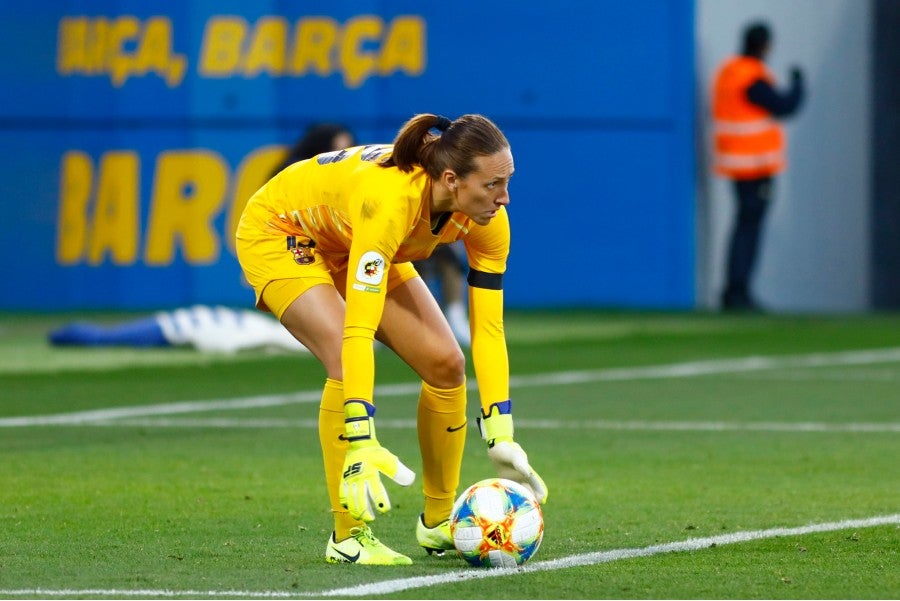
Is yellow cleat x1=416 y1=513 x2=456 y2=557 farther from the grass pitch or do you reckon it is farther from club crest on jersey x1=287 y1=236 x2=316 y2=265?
club crest on jersey x1=287 y1=236 x2=316 y2=265

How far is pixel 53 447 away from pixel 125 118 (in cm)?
1090

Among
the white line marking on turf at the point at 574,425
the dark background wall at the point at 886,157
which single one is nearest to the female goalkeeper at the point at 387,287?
the white line marking on turf at the point at 574,425

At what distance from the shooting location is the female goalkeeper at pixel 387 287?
6.54m

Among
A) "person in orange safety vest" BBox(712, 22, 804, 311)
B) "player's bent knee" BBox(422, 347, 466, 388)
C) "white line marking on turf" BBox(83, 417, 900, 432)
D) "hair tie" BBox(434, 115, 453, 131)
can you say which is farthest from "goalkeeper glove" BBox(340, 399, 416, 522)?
"person in orange safety vest" BBox(712, 22, 804, 311)

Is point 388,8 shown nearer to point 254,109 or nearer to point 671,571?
point 254,109

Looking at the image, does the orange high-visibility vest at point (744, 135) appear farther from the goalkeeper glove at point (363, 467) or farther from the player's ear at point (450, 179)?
the goalkeeper glove at point (363, 467)

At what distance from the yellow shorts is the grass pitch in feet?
3.06

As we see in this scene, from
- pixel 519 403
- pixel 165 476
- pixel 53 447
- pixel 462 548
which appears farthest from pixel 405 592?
pixel 519 403

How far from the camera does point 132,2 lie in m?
21.0

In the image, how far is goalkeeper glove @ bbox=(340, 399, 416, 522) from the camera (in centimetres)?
640

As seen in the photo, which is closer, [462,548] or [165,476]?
[462,548]

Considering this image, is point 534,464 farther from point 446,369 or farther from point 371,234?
point 371,234

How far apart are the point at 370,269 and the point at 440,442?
39.4 inches

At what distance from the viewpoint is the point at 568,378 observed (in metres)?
14.7
